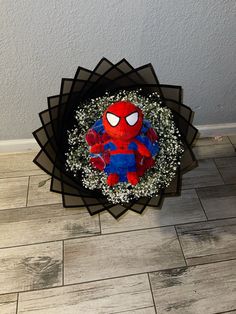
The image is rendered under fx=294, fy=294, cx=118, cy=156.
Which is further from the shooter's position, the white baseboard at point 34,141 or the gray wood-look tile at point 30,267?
the white baseboard at point 34,141

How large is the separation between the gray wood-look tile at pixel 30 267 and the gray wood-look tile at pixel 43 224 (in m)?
0.04

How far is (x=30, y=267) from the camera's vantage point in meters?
1.12

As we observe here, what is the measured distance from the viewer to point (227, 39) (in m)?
1.24

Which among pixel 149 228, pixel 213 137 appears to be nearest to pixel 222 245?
pixel 149 228

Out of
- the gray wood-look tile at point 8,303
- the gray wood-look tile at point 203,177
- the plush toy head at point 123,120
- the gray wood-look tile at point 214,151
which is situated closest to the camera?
the plush toy head at point 123,120

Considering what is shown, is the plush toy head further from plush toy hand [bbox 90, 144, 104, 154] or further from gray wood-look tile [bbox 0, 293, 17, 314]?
gray wood-look tile [bbox 0, 293, 17, 314]

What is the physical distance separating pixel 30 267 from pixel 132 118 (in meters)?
0.71

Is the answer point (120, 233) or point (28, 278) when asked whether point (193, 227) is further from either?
point (28, 278)

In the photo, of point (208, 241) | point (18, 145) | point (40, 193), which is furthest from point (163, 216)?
point (18, 145)

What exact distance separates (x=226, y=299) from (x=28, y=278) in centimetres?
73

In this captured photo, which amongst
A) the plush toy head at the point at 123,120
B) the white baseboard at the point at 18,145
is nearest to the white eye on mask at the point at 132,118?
the plush toy head at the point at 123,120

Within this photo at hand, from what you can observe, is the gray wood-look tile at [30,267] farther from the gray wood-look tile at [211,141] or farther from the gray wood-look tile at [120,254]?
the gray wood-look tile at [211,141]

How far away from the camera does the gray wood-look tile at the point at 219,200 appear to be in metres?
1.31

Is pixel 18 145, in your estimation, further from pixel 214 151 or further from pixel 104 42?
pixel 214 151
